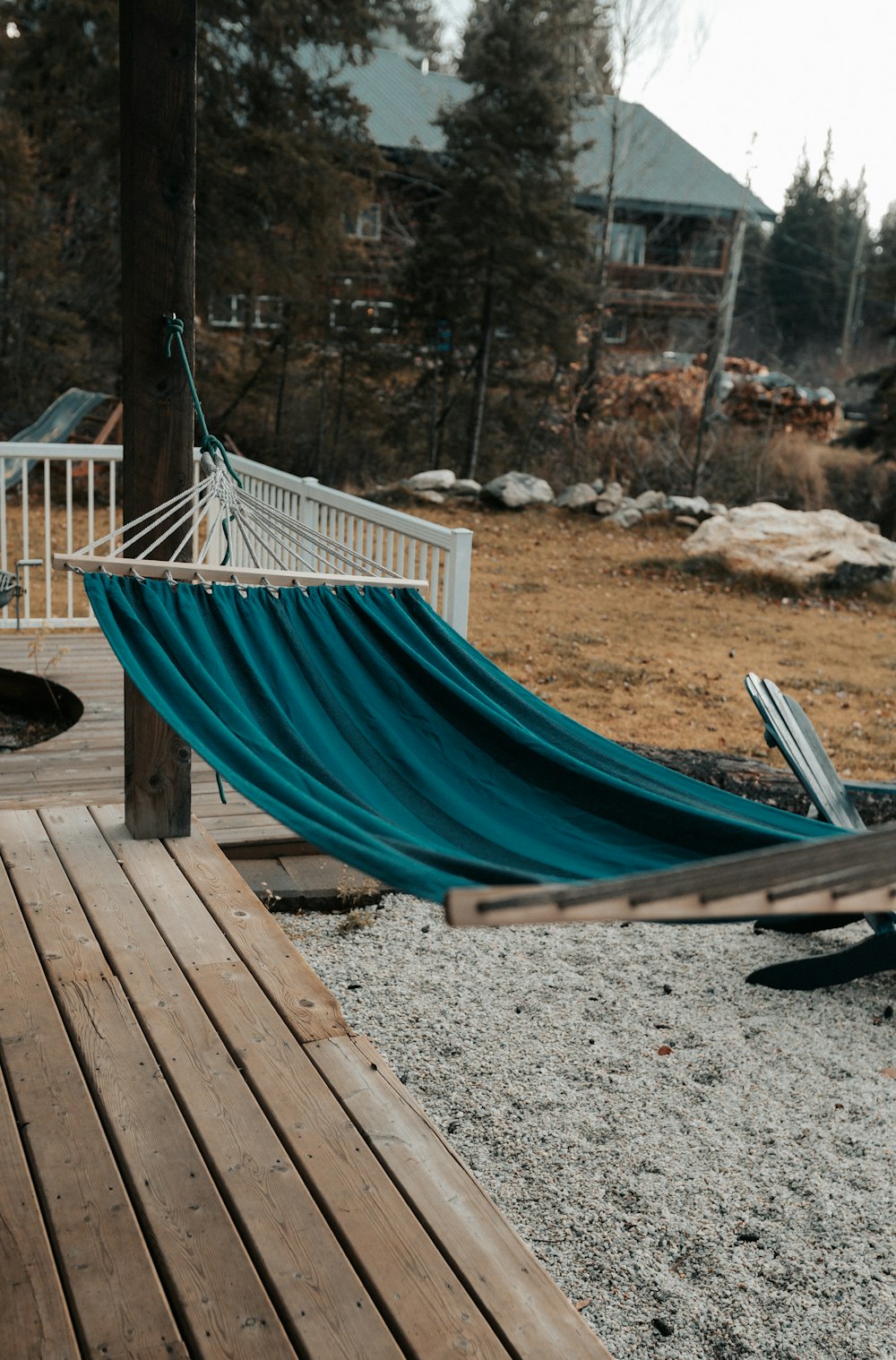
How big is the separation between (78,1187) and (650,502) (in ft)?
35.2

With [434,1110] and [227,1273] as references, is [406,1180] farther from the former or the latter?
[434,1110]

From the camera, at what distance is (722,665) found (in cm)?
720

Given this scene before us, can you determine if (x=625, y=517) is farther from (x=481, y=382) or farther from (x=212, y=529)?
(x=212, y=529)

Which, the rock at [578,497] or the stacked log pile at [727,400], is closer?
the rock at [578,497]

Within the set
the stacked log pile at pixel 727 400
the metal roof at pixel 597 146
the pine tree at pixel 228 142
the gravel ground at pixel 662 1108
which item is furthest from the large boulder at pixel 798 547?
the metal roof at pixel 597 146

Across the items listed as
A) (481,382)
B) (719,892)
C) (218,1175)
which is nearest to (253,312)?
(481,382)

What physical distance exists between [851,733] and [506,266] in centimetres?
834

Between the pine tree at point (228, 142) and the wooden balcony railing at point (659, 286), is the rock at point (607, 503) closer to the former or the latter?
the pine tree at point (228, 142)

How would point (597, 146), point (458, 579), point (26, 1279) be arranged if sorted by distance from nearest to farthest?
point (26, 1279), point (458, 579), point (597, 146)

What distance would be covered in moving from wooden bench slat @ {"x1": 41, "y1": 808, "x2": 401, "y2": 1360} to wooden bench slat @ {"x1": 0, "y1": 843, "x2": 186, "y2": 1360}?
0.14 metres

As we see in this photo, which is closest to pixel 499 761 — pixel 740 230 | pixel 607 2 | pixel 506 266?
pixel 506 266

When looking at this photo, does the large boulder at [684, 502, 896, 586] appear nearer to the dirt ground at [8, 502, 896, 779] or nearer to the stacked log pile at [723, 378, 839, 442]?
the dirt ground at [8, 502, 896, 779]

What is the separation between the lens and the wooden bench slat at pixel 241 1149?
1.46m

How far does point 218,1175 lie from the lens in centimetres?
172
